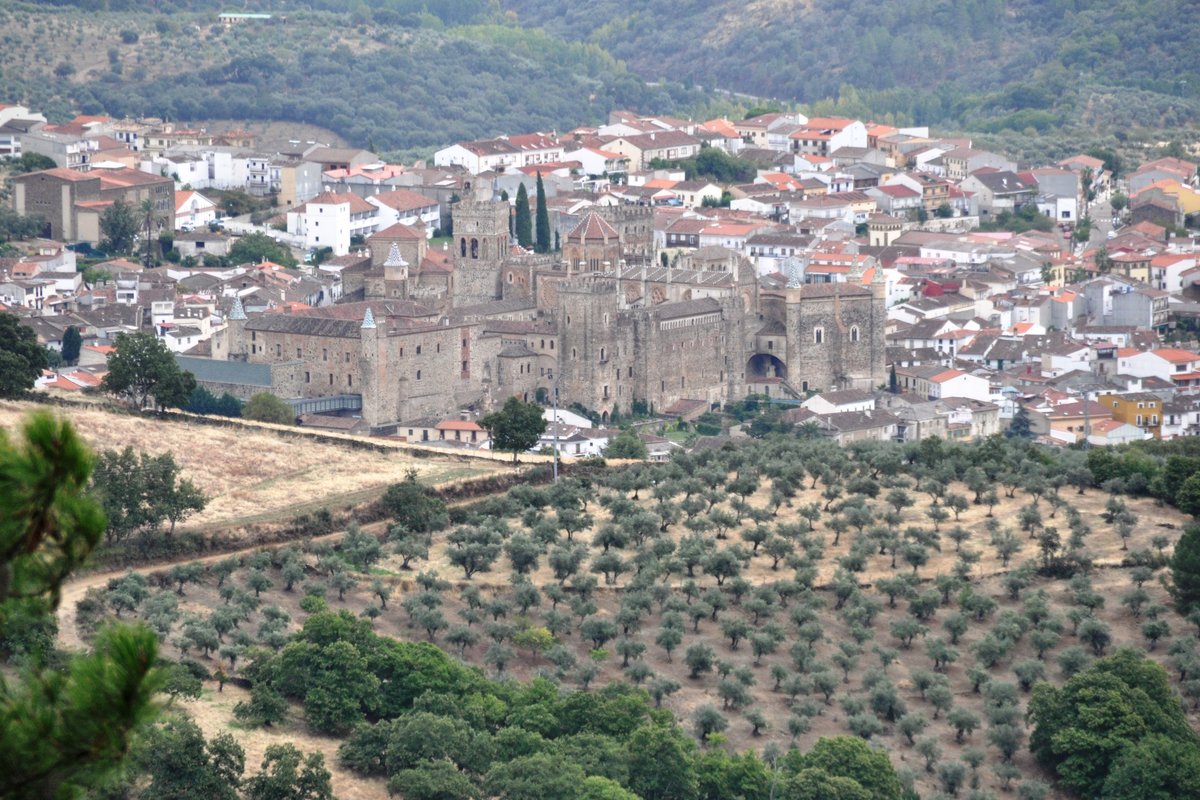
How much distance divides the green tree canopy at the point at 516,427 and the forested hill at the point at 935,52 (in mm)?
65073

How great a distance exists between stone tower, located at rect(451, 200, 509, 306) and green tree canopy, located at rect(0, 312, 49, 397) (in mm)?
16865

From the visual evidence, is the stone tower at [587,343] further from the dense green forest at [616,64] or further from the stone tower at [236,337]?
the dense green forest at [616,64]

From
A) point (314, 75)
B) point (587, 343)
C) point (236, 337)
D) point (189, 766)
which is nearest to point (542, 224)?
point (587, 343)

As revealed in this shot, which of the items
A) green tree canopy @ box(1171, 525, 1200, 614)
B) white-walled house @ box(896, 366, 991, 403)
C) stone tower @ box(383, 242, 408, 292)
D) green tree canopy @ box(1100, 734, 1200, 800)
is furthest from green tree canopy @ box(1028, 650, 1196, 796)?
stone tower @ box(383, 242, 408, 292)

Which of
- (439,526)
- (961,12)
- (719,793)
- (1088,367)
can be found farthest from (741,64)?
(719,793)

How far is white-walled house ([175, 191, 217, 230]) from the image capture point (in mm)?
73125

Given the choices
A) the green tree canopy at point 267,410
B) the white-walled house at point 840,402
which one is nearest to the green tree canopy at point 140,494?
the green tree canopy at point 267,410

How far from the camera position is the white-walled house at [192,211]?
73.1 meters

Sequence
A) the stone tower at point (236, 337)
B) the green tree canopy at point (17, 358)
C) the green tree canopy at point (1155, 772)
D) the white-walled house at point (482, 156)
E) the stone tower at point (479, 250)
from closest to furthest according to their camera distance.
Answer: the green tree canopy at point (1155, 772) → the green tree canopy at point (17, 358) → the stone tower at point (236, 337) → the stone tower at point (479, 250) → the white-walled house at point (482, 156)

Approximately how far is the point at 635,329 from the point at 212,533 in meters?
22.9

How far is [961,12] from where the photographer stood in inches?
5172

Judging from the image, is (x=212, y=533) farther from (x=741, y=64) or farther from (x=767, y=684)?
(x=741, y=64)

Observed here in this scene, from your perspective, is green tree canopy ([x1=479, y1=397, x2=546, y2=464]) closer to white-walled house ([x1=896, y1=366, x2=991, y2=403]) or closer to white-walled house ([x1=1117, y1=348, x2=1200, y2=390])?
white-walled house ([x1=896, y1=366, x2=991, y2=403])

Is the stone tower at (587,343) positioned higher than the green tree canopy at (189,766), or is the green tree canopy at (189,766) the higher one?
the stone tower at (587,343)
